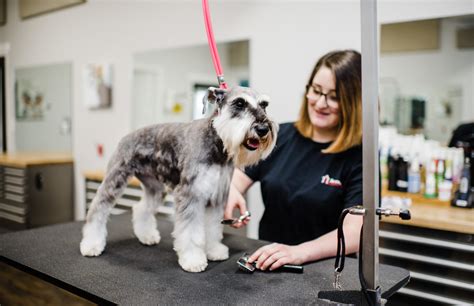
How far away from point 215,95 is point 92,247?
672 mm

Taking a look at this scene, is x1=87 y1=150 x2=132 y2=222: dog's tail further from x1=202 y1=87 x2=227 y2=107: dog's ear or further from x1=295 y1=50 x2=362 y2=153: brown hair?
x1=295 y1=50 x2=362 y2=153: brown hair

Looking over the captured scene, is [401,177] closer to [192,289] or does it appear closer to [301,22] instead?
[301,22]

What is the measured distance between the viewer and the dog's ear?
3.70 feet

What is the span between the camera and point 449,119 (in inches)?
116

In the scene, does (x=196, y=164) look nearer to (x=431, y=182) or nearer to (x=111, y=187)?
(x=111, y=187)

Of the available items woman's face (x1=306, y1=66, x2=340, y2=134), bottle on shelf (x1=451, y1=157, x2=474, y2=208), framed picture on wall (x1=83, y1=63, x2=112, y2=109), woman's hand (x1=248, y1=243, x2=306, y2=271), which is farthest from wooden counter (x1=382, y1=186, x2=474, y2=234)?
framed picture on wall (x1=83, y1=63, x2=112, y2=109)

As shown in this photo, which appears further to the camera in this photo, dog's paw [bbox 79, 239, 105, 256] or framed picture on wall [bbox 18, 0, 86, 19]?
framed picture on wall [bbox 18, 0, 86, 19]

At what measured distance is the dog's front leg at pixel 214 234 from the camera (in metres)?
1.32

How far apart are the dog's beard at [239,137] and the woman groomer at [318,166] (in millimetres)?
449

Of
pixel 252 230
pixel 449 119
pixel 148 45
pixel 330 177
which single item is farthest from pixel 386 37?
pixel 148 45

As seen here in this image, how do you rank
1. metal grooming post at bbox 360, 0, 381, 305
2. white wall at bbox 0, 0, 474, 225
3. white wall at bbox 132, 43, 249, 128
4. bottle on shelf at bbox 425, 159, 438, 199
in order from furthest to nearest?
white wall at bbox 132, 43, 249, 128
white wall at bbox 0, 0, 474, 225
bottle on shelf at bbox 425, 159, 438, 199
metal grooming post at bbox 360, 0, 381, 305

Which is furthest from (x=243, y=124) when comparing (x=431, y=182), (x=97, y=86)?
(x=97, y=86)

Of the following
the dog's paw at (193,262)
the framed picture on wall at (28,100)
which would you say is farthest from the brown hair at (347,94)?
the framed picture on wall at (28,100)

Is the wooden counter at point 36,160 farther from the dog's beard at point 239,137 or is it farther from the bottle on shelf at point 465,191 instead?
the bottle on shelf at point 465,191
